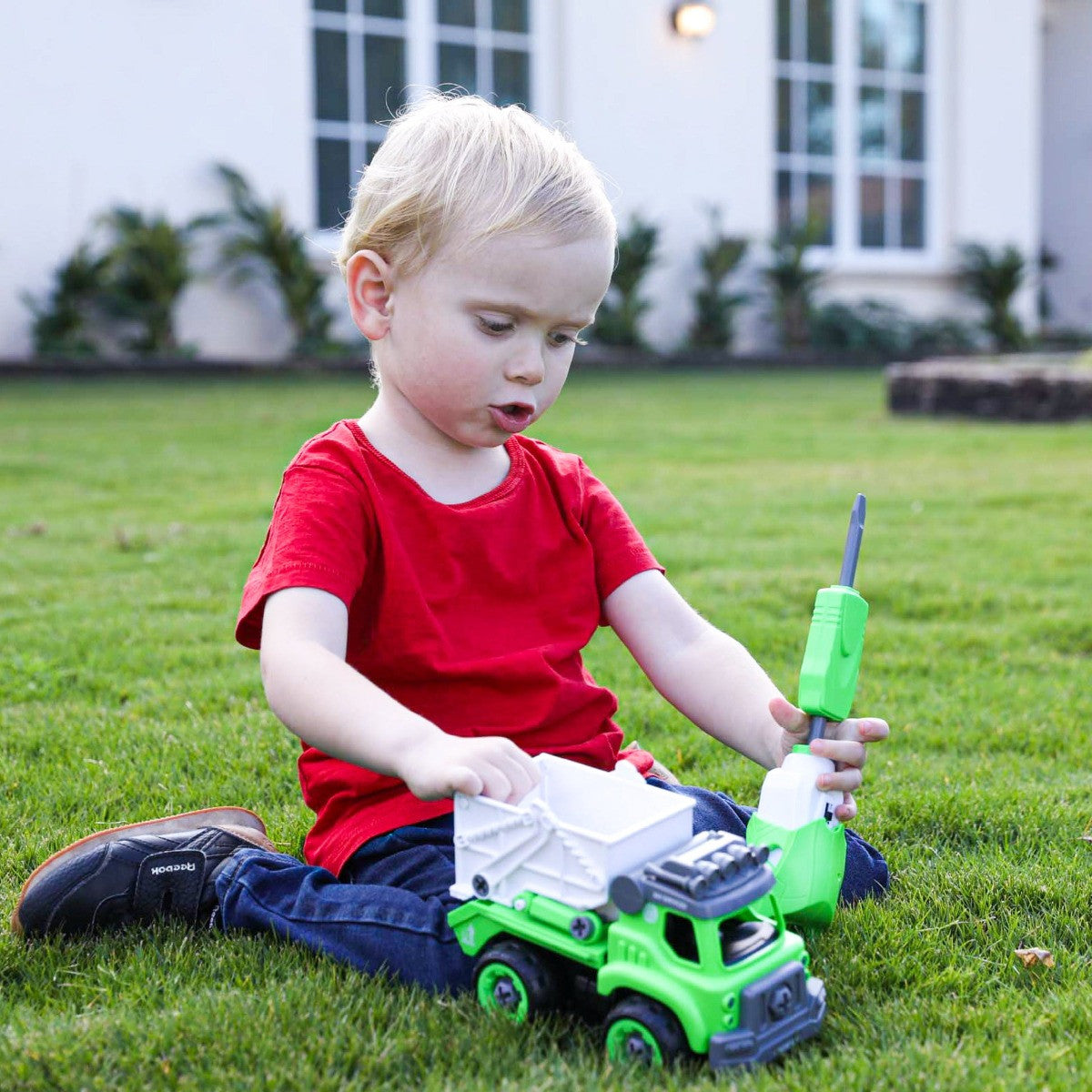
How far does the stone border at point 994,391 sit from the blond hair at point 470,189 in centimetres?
750

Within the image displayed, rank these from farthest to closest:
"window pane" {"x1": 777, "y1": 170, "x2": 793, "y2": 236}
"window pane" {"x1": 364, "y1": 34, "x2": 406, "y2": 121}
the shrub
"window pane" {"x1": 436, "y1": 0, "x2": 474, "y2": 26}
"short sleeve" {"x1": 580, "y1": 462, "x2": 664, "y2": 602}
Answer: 1. "window pane" {"x1": 777, "y1": 170, "x2": 793, "y2": 236}
2. the shrub
3. "window pane" {"x1": 436, "y1": 0, "x2": 474, "y2": 26}
4. "window pane" {"x1": 364, "y1": 34, "x2": 406, "y2": 121}
5. "short sleeve" {"x1": 580, "y1": 462, "x2": 664, "y2": 602}

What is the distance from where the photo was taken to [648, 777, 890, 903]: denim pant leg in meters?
2.02

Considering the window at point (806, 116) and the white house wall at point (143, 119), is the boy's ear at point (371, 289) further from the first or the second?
the window at point (806, 116)

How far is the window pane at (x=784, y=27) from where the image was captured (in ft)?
47.6

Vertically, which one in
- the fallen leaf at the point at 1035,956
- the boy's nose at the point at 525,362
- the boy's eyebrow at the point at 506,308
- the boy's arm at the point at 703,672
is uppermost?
the boy's eyebrow at the point at 506,308

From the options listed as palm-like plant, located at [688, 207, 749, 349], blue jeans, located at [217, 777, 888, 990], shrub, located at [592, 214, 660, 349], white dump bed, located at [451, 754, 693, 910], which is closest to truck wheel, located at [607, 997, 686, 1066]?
white dump bed, located at [451, 754, 693, 910]

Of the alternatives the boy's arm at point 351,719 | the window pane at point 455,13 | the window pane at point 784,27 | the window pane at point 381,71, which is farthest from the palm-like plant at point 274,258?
the boy's arm at point 351,719

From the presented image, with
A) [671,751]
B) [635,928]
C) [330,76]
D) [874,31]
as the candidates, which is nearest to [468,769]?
[635,928]

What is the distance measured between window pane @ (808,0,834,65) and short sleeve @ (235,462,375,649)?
14062 millimetres

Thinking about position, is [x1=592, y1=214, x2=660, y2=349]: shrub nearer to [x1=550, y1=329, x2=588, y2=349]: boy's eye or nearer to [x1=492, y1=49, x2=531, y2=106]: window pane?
[x1=492, y1=49, x2=531, y2=106]: window pane

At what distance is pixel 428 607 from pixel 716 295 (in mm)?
12640

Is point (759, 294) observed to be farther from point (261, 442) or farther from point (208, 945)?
point (208, 945)

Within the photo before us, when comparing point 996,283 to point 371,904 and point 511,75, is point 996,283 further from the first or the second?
point 371,904

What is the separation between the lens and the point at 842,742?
182cm
